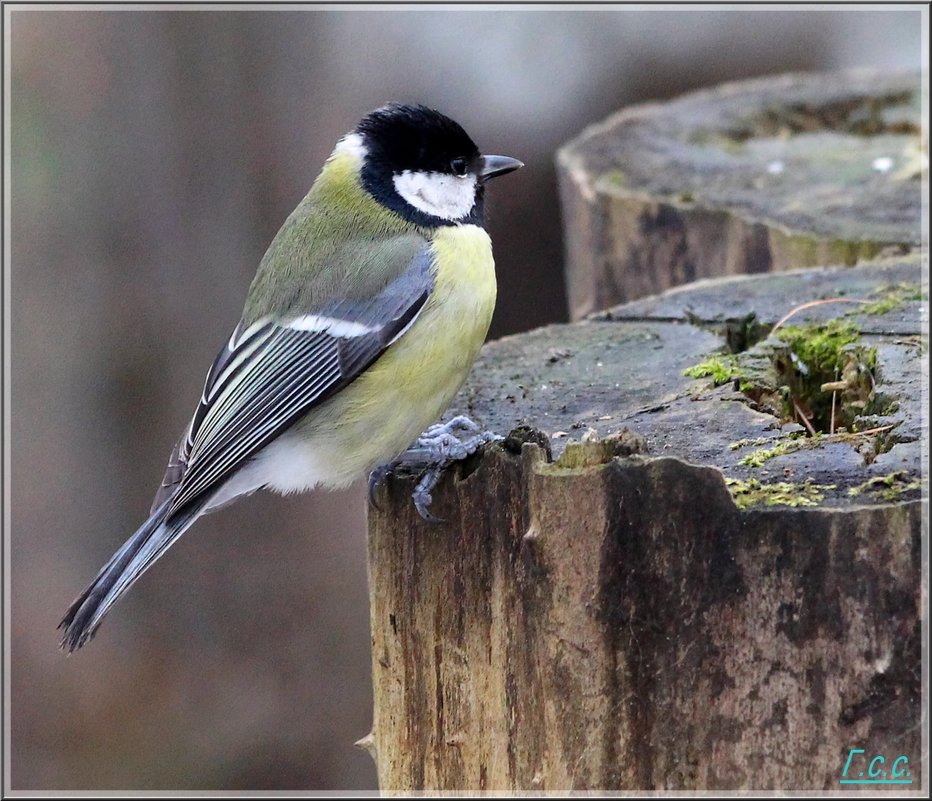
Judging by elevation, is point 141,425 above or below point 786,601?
below

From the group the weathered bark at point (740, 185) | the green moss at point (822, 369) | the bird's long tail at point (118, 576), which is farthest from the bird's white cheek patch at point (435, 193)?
the weathered bark at point (740, 185)

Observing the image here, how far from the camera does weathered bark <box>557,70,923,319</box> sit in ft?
11.9

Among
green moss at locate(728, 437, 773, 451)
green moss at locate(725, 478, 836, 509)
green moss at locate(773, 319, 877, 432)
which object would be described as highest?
green moss at locate(725, 478, 836, 509)

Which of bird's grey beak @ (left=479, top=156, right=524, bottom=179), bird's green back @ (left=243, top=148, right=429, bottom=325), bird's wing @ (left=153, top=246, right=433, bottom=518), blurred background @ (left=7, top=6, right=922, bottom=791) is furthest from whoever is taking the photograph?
blurred background @ (left=7, top=6, right=922, bottom=791)

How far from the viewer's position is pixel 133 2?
531 centimetres

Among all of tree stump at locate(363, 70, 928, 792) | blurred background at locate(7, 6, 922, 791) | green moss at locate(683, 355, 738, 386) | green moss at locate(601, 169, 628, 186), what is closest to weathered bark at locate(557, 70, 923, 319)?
green moss at locate(601, 169, 628, 186)

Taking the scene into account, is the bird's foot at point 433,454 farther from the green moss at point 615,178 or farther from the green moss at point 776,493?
the green moss at point 615,178

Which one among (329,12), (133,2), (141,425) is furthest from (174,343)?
(329,12)

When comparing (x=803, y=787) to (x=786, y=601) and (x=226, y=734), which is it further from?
(x=226, y=734)

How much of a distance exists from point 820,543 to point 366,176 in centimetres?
155

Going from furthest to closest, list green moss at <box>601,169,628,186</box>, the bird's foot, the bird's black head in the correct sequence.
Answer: green moss at <box>601,169,628,186</box> < the bird's black head < the bird's foot

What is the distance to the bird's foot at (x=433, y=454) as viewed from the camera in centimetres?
210

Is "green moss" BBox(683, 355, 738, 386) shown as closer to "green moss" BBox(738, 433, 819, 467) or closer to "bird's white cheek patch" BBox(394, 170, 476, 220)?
"green moss" BBox(738, 433, 819, 467)

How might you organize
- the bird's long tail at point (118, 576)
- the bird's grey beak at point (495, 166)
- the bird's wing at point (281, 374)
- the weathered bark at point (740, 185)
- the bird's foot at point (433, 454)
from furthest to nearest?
the weathered bark at point (740, 185), the bird's grey beak at point (495, 166), the bird's wing at point (281, 374), the bird's long tail at point (118, 576), the bird's foot at point (433, 454)
